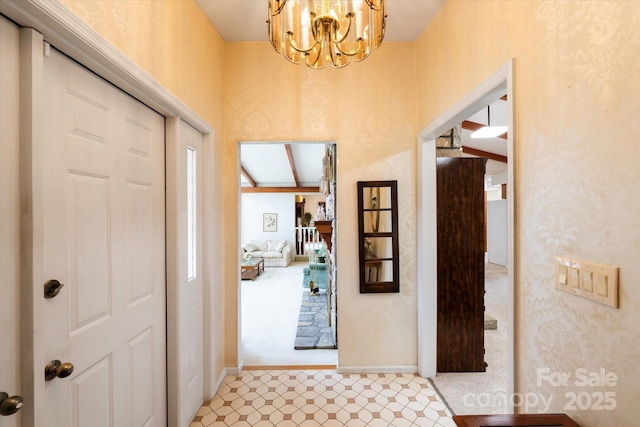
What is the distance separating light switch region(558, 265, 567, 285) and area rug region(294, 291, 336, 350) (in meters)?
2.36

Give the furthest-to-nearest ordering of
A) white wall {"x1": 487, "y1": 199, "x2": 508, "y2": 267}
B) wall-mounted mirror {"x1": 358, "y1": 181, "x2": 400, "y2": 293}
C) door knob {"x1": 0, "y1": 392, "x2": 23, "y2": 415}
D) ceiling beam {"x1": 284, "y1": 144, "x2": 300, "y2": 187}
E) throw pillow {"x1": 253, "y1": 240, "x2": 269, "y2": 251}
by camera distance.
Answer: throw pillow {"x1": 253, "y1": 240, "x2": 269, "y2": 251} → white wall {"x1": 487, "y1": 199, "x2": 508, "y2": 267} → ceiling beam {"x1": 284, "y1": 144, "x2": 300, "y2": 187} → wall-mounted mirror {"x1": 358, "y1": 181, "x2": 400, "y2": 293} → door knob {"x1": 0, "y1": 392, "x2": 23, "y2": 415}

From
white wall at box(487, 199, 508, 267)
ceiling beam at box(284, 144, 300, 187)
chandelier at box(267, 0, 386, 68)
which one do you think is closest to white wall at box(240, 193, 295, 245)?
ceiling beam at box(284, 144, 300, 187)

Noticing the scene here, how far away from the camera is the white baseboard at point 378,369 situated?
7.63 feet

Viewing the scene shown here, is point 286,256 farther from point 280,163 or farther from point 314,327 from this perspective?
point 314,327

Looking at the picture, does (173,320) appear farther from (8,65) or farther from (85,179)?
(8,65)

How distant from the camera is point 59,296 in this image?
94cm

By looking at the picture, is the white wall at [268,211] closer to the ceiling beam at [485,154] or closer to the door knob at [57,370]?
the ceiling beam at [485,154]

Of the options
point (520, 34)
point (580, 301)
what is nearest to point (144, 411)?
point (580, 301)

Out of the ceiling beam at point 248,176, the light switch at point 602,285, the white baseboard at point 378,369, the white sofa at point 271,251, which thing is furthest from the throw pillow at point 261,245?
the light switch at point 602,285

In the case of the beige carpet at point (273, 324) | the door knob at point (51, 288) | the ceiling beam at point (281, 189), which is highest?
the ceiling beam at point (281, 189)

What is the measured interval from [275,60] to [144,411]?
2621 millimetres

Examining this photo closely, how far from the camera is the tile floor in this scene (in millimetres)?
1824

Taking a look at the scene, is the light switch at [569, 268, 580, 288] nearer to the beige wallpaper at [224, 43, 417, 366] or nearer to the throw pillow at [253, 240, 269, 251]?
the beige wallpaper at [224, 43, 417, 366]

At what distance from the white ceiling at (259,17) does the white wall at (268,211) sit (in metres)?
7.14
